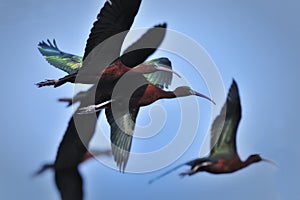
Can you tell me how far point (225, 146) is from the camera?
40.6ft

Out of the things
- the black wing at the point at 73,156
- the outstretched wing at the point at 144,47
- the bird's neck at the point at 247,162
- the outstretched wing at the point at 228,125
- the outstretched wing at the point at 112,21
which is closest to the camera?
the outstretched wing at the point at 112,21

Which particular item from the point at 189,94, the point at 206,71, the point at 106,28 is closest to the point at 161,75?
the point at 189,94

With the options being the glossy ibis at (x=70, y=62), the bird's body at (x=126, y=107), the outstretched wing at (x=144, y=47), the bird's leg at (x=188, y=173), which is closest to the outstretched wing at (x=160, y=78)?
the glossy ibis at (x=70, y=62)

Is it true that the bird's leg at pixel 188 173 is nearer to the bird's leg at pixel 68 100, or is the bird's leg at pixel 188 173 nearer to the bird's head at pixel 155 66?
the bird's head at pixel 155 66

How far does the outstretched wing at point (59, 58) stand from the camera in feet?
41.9

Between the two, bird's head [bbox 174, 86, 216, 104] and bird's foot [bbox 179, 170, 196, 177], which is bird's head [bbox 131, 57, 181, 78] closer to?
bird's head [bbox 174, 86, 216, 104]

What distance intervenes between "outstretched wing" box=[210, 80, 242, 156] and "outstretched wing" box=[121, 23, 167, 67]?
60.9 inches

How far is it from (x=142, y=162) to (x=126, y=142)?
47 centimetres

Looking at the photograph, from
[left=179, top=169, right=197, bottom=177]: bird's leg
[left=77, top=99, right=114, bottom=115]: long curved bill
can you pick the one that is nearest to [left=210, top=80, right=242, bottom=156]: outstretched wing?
[left=179, top=169, right=197, bottom=177]: bird's leg

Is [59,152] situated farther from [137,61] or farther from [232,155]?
[232,155]

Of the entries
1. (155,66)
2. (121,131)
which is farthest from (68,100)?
(155,66)

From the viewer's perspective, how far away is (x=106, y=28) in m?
11.2

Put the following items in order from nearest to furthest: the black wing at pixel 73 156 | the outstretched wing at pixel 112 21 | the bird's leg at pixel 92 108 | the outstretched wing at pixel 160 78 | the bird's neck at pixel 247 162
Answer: the outstretched wing at pixel 112 21
the bird's leg at pixel 92 108
the bird's neck at pixel 247 162
the black wing at pixel 73 156
the outstretched wing at pixel 160 78

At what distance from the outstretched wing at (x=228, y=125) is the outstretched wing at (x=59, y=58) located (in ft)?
8.03
